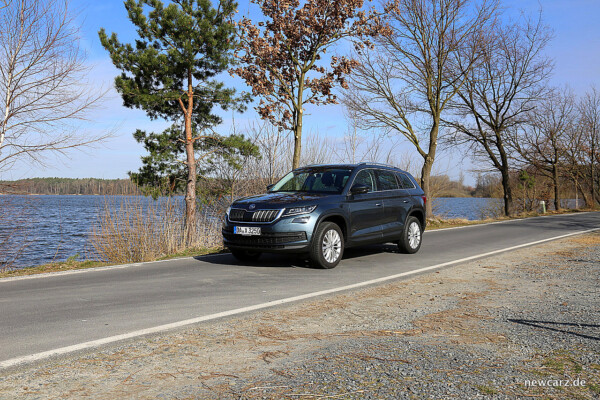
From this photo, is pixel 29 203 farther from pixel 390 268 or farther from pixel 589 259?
pixel 589 259

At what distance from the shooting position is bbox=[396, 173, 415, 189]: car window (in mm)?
10961

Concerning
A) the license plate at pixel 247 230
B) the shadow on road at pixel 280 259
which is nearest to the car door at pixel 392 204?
the shadow on road at pixel 280 259

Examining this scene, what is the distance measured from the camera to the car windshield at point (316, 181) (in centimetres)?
939

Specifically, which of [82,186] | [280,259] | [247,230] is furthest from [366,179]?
[82,186]

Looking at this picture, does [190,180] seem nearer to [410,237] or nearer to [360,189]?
[410,237]

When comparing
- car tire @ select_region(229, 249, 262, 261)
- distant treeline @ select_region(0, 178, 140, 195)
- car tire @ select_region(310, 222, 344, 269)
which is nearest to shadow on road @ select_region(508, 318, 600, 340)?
car tire @ select_region(310, 222, 344, 269)

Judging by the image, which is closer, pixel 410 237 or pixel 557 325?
pixel 557 325

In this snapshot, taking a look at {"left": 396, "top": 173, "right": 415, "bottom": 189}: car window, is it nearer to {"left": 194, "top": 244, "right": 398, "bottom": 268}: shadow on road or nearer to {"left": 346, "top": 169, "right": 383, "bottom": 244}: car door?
{"left": 346, "top": 169, "right": 383, "bottom": 244}: car door

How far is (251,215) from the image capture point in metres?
8.64

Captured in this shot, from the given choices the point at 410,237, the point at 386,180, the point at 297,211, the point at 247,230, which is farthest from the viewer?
the point at 410,237

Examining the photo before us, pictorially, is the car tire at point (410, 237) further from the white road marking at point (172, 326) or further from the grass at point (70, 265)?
the grass at point (70, 265)

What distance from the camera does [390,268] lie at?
9008mm

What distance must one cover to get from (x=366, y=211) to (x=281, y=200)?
1.79 meters

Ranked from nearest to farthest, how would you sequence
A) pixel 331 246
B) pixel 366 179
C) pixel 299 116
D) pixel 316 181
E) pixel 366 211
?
pixel 331 246 → pixel 366 211 → pixel 316 181 → pixel 366 179 → pixel 299 116
